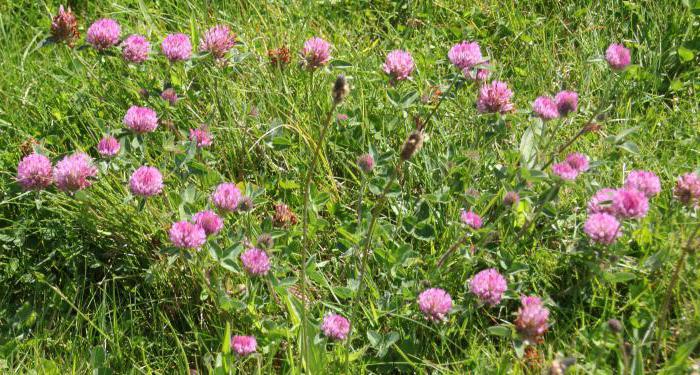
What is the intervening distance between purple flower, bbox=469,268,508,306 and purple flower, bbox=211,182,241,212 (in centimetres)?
69

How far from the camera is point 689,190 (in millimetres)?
2141

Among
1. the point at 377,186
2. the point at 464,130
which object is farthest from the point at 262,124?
the point at 464,130

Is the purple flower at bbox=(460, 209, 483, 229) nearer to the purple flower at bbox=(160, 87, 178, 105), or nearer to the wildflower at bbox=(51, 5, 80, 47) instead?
the purple flower at bbox=(160, 87, 178, 105)

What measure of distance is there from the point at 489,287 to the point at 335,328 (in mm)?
414

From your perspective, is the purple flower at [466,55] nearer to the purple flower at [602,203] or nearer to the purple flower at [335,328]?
the purple flower at [602,203]

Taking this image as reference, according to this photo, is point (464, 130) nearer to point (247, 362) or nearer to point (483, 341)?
point (483, 341)

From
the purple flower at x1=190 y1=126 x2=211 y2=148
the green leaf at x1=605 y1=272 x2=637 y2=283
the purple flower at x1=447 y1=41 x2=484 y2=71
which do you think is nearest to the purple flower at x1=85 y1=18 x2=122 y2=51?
the purple flower at x1=190 y1=126 x2=211 y2=148

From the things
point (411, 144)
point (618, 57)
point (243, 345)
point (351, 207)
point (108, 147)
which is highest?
point (411, 144)

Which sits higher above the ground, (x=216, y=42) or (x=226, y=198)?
(x=216, y=42)

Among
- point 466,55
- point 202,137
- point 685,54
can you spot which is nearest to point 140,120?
point 202,137

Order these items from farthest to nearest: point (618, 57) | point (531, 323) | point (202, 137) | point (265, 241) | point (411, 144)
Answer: point (202, 137) → point (618, 57) → point (265, 241) → point (531, 323) → point (411, 144)

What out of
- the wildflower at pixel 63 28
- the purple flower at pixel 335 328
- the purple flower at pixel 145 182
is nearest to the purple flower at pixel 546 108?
the purple flower at pixel 335 328

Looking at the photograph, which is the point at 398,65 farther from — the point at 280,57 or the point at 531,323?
the point at 531,323

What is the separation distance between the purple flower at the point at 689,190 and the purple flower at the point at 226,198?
121 centimetres
